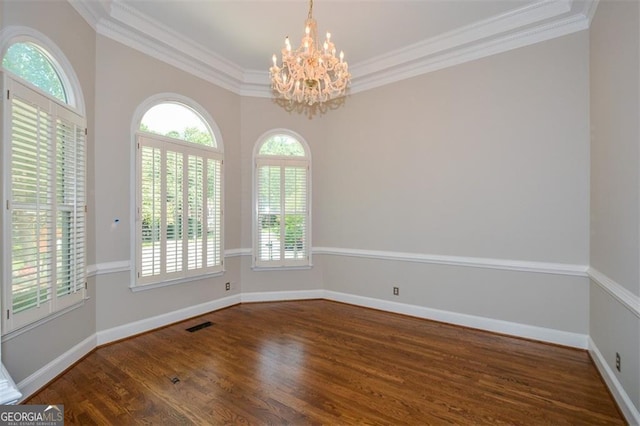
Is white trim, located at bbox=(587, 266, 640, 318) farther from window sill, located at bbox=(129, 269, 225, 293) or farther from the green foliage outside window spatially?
the green foliage outside window

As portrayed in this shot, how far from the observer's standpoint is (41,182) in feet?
8.31

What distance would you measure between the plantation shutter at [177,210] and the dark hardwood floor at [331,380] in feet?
2.76

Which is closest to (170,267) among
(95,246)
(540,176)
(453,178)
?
(95,246)

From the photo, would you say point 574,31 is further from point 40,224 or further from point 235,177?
point 40,224

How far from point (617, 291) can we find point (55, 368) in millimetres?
4559

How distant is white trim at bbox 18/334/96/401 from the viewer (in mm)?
2369

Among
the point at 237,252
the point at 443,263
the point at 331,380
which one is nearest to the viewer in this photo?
the point at 331,380

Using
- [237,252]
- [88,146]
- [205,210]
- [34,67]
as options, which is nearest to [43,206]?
[88,146]

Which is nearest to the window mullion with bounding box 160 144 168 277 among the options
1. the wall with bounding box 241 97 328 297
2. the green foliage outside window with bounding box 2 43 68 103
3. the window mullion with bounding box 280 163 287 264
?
the green foliage outside window with bounding box 2 43 68 103

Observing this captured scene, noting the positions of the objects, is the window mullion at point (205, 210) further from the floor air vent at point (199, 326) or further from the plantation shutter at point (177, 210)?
the floor air vent at point (199, 326)

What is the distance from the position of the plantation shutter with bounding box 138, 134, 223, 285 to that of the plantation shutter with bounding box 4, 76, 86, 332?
0.70 m

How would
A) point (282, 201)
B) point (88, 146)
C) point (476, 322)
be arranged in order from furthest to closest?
point (282, 201)
point (476, 322)
point (88, 146)

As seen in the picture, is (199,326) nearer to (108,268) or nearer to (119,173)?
(108,268)

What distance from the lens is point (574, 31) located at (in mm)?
3197
